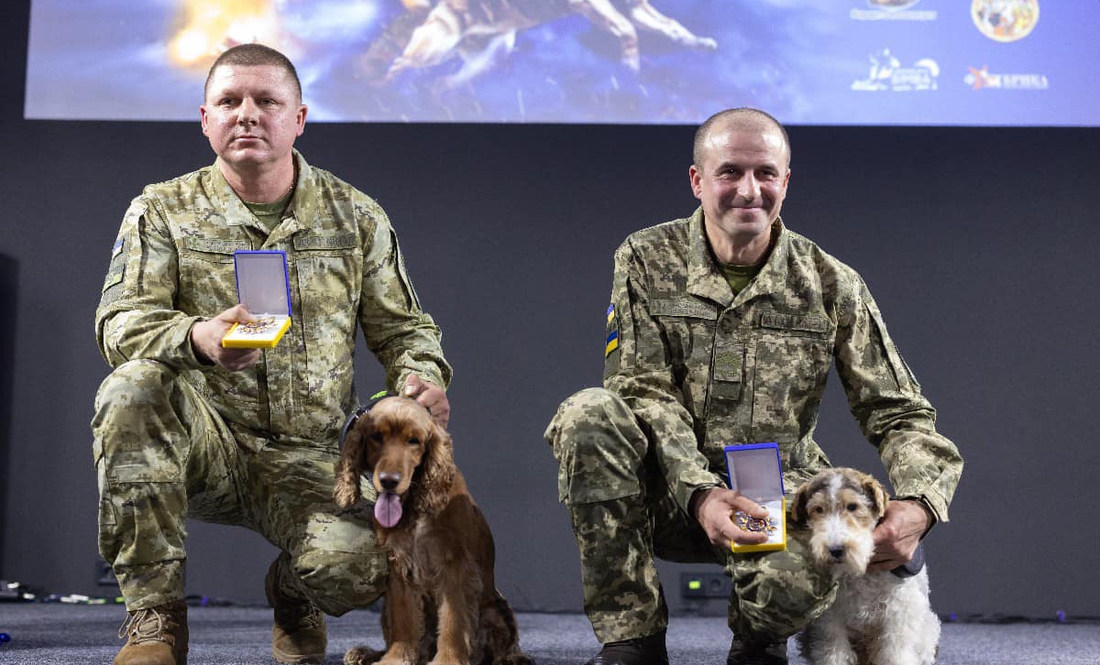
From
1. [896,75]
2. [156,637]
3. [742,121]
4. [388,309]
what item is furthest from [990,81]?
[156,637]

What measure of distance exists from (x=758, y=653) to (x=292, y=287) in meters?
1.47

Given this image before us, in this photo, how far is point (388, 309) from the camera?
3.04 m

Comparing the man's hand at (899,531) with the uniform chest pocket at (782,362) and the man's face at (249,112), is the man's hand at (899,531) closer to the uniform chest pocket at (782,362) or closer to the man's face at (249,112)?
the uniform chest pocket at (782,362)

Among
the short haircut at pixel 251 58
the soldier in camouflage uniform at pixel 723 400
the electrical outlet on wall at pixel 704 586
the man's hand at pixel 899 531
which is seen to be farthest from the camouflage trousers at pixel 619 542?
the electrical outlet on wall at pixel 704 586

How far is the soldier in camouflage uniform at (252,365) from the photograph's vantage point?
2.48 m

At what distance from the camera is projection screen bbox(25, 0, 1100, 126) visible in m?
4.70

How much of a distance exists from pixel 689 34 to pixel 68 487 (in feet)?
10.8

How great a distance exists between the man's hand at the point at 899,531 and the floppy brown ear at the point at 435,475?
0.94 m

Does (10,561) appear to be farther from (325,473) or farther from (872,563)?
(872,563)

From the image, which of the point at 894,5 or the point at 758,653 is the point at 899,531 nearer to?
the point at 758,653

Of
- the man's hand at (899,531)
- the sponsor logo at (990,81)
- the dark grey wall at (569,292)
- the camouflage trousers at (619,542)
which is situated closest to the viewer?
the man's hand at (899,531)

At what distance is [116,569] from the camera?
8.07 feet

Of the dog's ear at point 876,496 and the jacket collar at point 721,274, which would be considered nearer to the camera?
the dog's ear at point 876,496

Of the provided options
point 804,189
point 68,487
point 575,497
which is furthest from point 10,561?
point 804,189
